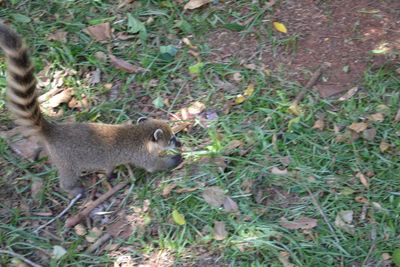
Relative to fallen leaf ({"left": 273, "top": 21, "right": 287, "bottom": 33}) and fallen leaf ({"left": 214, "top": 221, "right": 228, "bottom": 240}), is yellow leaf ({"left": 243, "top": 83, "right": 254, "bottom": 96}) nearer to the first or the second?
fallen leaf ({"left": 273, "top": 21, "right": 287, "bottom": 33})

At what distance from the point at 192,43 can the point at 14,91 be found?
6.20 feet

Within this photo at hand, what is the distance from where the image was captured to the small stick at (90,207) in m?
4.75

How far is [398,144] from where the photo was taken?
195 inches

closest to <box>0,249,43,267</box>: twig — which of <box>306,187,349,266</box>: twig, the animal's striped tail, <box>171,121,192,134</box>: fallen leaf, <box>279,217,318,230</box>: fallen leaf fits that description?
the animal's striped tail

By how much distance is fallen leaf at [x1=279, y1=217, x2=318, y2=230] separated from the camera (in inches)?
180

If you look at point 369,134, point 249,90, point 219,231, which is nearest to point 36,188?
point 219,231

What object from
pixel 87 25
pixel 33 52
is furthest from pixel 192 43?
pixel 33 52

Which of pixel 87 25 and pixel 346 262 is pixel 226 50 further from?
pixel 346 262

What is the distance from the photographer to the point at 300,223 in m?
4.59

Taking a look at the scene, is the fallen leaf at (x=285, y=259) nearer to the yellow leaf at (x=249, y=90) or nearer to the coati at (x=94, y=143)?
the coati at (x=94, y=143)

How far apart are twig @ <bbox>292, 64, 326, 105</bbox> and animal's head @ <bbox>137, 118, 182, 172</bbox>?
1074 mm

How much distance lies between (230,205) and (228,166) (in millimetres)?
362

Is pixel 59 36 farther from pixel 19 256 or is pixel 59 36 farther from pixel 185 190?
pixel 19 256

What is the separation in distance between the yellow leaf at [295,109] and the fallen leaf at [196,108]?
0.72 metres
